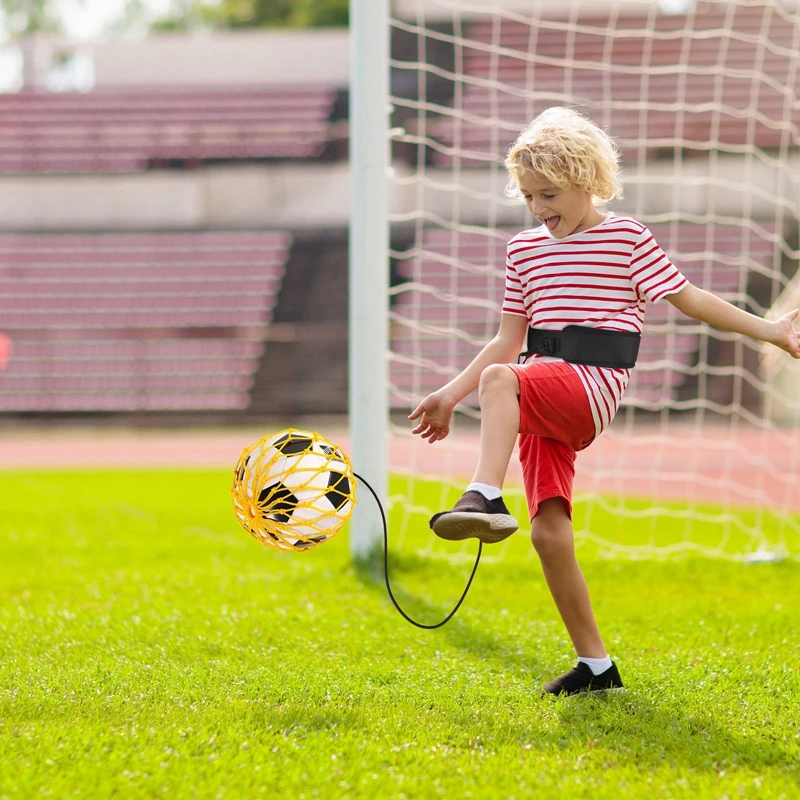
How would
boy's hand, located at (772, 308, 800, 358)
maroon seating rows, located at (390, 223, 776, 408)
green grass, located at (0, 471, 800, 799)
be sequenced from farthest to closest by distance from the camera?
maroon seating rows, located at (390, 223, 776, 408), boy's hand, located at (772, 308, 800, 358), green grass, located at (0, 471, 800, 799)

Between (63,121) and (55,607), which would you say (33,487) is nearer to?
(55,607)

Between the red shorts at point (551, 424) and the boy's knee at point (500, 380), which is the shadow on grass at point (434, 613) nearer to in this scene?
the red shorts at point (551, 424)

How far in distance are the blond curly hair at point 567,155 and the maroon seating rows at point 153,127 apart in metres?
16.5

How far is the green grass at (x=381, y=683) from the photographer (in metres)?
2.01

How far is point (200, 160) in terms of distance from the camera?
1839 centimetres

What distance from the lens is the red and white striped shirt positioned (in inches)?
97.1

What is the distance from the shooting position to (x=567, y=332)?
2.49 metres

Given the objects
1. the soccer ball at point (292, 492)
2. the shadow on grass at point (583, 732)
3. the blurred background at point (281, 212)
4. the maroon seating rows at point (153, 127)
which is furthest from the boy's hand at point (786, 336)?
the maroon seating rows at point (153, 127)

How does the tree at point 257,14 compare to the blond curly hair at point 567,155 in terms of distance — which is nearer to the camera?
the blond curly hair at point 567,155

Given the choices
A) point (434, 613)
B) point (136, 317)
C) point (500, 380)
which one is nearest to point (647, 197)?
point (136, 317)

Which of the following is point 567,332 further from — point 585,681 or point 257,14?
point 257,14

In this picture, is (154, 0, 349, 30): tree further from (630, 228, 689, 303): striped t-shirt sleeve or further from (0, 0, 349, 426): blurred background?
(630, 228, 689, 303): striped t-shirt sleeve

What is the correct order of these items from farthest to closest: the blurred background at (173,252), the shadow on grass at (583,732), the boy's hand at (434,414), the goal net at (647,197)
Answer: the blurred background at (173,252), the goal net at (647,197), the boy's hand at (434,414), the shadow on grass at (583,732)

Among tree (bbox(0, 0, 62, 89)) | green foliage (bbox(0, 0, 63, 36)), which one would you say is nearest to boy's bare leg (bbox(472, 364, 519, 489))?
tree (bbox(0, 0, 62, 89))
